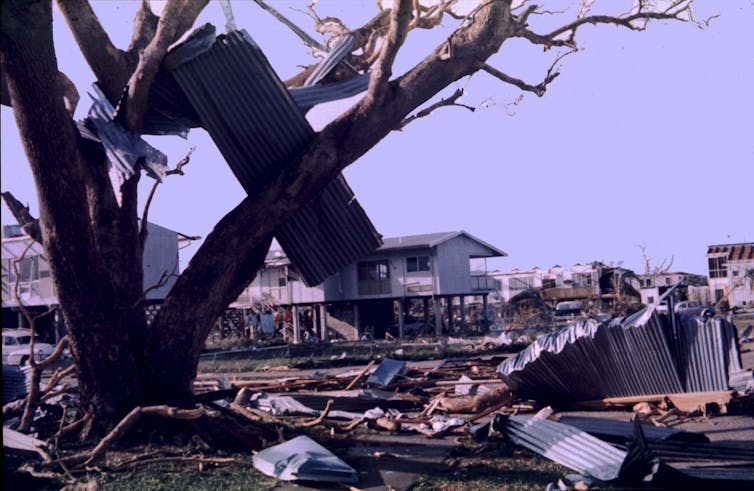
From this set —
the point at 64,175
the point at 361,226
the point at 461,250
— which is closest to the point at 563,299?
the point at 461,250

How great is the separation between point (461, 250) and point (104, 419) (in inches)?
1445

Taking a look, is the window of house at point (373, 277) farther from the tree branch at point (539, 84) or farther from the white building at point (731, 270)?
the tree branch at point (539, 84)

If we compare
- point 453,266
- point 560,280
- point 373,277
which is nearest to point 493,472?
point 373,277

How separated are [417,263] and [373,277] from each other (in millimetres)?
2930

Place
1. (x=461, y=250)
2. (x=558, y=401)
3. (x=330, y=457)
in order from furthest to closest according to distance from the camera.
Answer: (x=461, y=250) < (x=558, y=401) < (x=330, y=457)

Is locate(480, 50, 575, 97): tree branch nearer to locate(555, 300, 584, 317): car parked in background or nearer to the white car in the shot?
the white car

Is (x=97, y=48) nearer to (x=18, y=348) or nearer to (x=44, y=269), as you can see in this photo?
(x=18, y=348)

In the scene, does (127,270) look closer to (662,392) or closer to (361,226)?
(361,226)

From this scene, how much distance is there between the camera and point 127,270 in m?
8.27

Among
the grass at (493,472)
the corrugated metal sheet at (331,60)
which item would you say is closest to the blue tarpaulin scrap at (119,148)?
the corrugated metal sheet at (331,60)

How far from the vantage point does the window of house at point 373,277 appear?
4172cm

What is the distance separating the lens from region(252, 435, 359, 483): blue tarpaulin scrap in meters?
6.30

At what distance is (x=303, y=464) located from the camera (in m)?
6.31

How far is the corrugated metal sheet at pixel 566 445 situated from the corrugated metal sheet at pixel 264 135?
3376 mm
